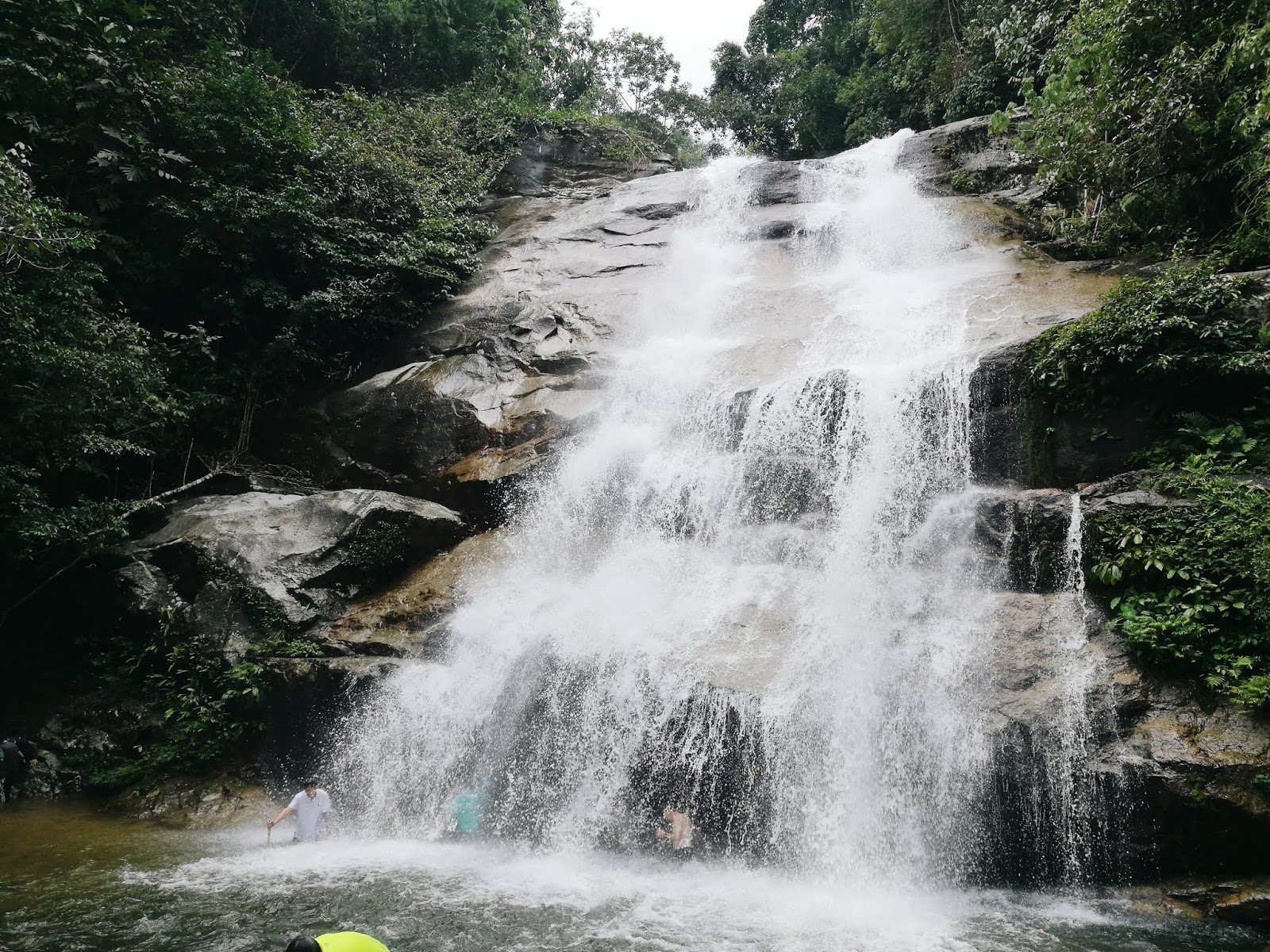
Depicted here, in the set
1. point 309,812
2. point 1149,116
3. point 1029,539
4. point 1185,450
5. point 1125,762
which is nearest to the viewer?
point 1125,762

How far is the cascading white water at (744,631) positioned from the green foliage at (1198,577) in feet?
4.67

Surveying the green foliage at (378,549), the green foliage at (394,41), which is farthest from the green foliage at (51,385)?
the green foliage at (394,41)

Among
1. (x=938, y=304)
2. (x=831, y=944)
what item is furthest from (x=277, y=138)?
(x=831, y=944)

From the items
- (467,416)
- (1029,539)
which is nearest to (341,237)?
(467,416)

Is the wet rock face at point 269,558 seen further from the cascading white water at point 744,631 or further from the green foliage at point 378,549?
the cascading white water at point 744,631

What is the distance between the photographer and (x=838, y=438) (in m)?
11.5

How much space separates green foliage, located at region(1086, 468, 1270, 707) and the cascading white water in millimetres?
1425

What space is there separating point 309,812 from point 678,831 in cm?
429

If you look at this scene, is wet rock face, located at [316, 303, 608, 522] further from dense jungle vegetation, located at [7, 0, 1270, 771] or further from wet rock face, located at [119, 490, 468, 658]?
dense jungle vegetation, located at [7, 0, 1270, 771]

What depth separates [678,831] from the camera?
777 cm

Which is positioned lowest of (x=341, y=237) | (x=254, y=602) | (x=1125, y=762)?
(x=1125, y=762)

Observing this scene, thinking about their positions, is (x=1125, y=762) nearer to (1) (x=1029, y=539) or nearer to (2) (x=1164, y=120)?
(1) (x=1029, y=539)

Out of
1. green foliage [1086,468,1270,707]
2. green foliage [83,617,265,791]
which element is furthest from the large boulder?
green foliage [83,617,265,791]

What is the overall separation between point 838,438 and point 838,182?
1115 centimetres
